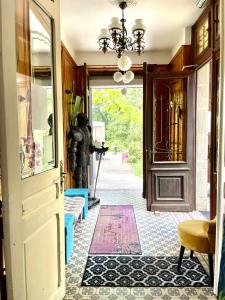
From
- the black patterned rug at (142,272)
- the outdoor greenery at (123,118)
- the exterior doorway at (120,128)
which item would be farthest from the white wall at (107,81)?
the black patterned rug at (142,272)

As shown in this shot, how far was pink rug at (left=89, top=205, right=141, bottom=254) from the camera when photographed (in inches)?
132

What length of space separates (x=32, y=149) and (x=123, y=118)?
7342mm

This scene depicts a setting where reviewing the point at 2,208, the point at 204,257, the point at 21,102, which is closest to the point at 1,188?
the point at 2,208

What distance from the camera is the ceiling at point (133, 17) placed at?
12.0 ft

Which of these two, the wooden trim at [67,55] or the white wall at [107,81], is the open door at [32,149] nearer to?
the wooden trim at [67,55]

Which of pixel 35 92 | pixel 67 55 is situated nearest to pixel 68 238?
pixel 35 92

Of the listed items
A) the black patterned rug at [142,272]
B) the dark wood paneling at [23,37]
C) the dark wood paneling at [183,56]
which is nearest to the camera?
the dark wood paneling at [23,37]

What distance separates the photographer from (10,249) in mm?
1513

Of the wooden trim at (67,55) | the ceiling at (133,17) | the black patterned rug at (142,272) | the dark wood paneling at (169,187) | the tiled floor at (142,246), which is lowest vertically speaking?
the tiled floor at (142,246)

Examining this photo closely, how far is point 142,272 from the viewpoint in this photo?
110 inches

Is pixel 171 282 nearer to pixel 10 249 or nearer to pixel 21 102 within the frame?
pixel 10 249

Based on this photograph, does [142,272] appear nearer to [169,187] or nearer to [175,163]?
[169,187]

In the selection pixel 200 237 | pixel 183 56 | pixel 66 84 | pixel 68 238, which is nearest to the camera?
pixel 200 237

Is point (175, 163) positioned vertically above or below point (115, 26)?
below
